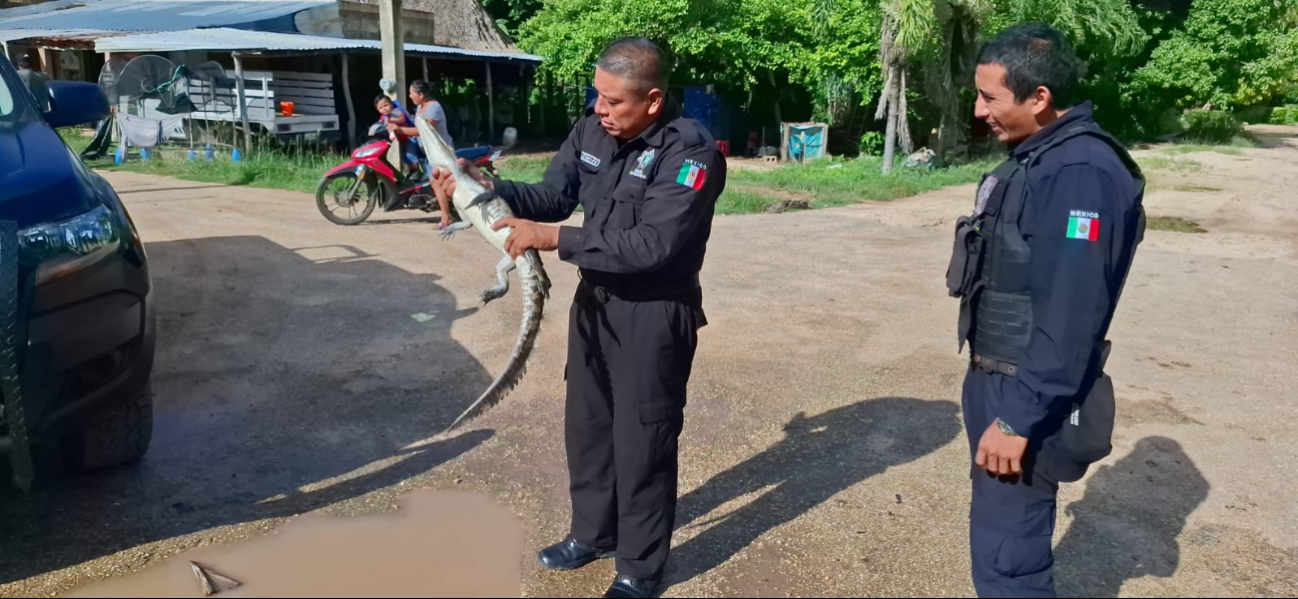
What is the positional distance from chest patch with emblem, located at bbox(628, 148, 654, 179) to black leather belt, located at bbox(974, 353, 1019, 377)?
1049 mm

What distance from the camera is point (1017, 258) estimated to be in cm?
226

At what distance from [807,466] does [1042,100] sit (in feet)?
6.88

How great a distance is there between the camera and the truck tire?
3.48 m

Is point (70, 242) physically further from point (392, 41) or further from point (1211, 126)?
point (1211, 126)

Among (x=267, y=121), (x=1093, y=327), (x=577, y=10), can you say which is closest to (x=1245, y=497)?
(x=1093, y=327)

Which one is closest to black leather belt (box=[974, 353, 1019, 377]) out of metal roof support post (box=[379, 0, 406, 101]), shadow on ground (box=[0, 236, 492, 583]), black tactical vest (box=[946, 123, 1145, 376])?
black tactical vest (box=[946, 123, 1145, 376])

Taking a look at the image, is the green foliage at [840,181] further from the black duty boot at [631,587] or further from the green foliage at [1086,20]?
the black duty boot at [631,587]

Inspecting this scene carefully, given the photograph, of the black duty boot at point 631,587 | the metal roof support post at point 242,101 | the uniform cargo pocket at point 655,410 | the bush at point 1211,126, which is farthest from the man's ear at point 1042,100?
the bush at point 1211,126

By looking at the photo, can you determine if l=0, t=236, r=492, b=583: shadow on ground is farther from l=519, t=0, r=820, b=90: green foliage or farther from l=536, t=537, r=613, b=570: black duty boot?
l=519, t=0, r=820, b=90: green foliage

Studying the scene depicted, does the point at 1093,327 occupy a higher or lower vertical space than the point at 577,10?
lower

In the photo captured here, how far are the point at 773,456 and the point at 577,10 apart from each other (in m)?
18.3

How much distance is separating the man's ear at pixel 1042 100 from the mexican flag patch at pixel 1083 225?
296 millimetres

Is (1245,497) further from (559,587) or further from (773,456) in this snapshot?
→ (559,587)

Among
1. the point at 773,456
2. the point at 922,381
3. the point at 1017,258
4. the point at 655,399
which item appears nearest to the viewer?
the point at 1017,258
